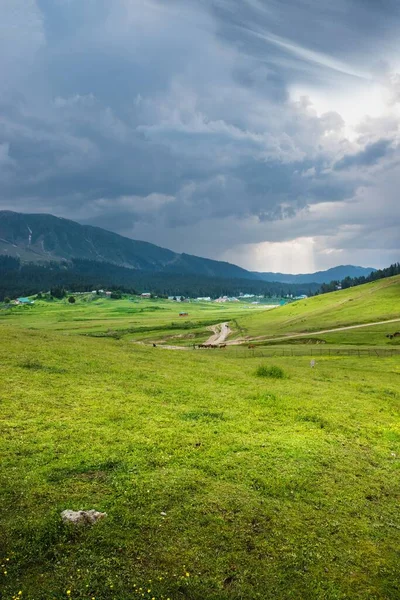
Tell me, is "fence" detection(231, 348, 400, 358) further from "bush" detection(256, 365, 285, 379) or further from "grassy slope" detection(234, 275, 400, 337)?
"grassy slope" detection(234, 275, 400, 337)

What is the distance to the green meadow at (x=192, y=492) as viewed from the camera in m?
9.16

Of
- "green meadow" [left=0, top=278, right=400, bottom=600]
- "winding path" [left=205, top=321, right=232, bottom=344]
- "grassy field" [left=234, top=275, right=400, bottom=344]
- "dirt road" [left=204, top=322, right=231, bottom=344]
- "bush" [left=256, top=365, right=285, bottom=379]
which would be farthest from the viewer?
"winding path" [left=205, top=321, right=232, bottom=344]

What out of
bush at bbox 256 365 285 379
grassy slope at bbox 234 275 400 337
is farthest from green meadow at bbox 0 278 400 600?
grassy slope at bbox 234 275 400 337

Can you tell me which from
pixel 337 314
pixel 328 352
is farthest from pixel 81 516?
pixel 337 314

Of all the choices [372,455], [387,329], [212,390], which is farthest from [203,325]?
[372,455]

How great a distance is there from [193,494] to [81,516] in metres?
3.69

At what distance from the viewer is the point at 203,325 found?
14962cm

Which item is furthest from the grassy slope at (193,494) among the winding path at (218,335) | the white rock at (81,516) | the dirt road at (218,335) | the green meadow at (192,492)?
the winding path at (218,335)

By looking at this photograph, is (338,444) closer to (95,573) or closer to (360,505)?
(360,505)

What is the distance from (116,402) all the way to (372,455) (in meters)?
13.6

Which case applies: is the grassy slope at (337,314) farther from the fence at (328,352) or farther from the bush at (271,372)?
the bush at (271,372)

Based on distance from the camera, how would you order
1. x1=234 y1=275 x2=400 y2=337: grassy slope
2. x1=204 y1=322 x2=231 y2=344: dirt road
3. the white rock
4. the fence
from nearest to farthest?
the white rock, the fence, x1=234 y1=275 x2=400 y2=337: grassy slope, x1=204 y1=322 x2=231 y2=344: dirt road

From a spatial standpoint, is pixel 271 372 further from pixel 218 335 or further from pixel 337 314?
pixel 337 314

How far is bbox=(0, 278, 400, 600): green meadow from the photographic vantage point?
9164 millimetres
